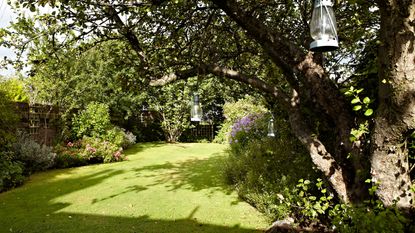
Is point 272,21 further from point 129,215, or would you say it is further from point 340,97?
point 129,215

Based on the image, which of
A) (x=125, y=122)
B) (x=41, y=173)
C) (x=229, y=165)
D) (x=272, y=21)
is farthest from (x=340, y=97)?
(x=125, y=122)

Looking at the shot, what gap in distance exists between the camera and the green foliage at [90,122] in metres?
13.3

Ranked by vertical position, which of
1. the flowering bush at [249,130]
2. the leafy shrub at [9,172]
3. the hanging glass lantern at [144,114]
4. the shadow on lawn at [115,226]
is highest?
the hanging glass lantern at [144,114]

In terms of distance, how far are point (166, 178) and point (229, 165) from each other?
6.81ft

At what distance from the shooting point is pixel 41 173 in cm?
1015

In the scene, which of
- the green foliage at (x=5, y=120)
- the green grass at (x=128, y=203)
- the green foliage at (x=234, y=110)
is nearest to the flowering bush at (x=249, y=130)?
the green grass at (x=128, y=203)

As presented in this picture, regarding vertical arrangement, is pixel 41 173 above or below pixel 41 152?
below

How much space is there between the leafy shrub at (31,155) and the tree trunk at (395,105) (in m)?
9.86

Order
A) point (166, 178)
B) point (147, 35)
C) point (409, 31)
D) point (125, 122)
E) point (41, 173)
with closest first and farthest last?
point (409, 31) → point (147, 35) → point (166, 178) → point (41, 173) → point (125, 122)

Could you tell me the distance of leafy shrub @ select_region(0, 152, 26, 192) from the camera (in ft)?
26.3

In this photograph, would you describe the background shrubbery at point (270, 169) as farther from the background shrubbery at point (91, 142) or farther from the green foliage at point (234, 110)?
the green foliage at point (234, 110)

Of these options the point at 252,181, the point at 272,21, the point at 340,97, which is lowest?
the point at 252,181

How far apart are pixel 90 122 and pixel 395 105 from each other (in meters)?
12.7

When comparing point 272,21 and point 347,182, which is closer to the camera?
point 347,182
